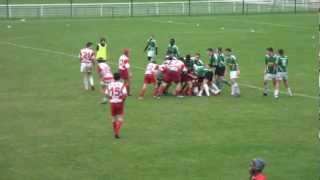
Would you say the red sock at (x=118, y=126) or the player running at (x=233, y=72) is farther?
the player running at (x=233, y=72)

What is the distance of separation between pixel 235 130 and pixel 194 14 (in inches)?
1999

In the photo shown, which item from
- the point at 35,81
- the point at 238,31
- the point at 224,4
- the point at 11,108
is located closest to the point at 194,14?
the point at 224,4

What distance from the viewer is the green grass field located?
712 inches

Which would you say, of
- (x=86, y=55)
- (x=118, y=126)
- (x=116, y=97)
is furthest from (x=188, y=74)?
(x=116, y=97)

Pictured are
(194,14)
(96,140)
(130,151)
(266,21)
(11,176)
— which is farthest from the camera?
(194,14)

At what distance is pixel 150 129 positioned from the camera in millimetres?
22578

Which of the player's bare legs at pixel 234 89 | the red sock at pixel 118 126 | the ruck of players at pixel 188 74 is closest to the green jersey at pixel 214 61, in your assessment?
the ruck of players at pixel 188 74

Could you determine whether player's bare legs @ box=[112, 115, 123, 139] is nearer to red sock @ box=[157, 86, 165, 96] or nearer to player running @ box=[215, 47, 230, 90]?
red sock @ box=[157, 86, 165, 96]

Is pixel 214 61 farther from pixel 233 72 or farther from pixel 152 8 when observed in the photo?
pixel 152 8

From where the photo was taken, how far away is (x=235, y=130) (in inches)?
877

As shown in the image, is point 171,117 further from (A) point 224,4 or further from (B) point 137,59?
(A) point 224,4

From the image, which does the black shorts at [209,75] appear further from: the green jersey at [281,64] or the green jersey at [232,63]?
the green jersey at [281,64]

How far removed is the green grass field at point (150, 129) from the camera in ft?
59.4

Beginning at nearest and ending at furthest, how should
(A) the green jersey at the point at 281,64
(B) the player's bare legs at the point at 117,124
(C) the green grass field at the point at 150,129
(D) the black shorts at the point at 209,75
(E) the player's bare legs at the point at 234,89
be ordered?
1. (C) the green grass field at the point at 150,129
2. (B) the player's bare legs at the point at 117,124
3. (A) the green jersey at the point at 281,64
4. (E) the player's bare legs at the point at 234,89
5. (D) the black shorts at the point at 209,75
